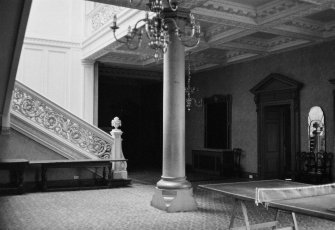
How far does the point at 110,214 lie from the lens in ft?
21.2

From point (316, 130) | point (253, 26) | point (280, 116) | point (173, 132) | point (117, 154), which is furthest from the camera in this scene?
point (280, 116)

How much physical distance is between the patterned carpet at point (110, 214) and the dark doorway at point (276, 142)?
386cm

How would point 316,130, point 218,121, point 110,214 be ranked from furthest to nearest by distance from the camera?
point 218,121
point 316,130
point 110,214

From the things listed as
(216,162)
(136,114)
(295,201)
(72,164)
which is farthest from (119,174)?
(136,114)

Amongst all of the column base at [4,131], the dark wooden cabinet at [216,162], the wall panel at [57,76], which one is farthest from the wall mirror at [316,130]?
the wall panel at [57,76]

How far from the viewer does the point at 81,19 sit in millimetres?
12953

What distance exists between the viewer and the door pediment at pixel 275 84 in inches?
410

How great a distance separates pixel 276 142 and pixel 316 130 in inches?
87.4

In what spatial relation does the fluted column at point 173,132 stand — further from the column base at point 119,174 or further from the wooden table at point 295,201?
the column base at point 119,174

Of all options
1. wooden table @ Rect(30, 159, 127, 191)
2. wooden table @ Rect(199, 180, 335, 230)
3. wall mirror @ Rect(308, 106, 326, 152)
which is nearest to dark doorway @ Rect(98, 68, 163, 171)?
wooden table @ Rect(30, 159, 127, 191)

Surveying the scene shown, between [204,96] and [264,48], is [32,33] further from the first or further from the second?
[264,48]

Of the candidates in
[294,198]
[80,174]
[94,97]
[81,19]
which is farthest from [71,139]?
[294,198]

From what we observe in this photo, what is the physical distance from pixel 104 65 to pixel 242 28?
7.03 metres

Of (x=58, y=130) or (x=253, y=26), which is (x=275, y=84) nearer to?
(x=253, y=26)
